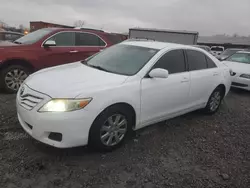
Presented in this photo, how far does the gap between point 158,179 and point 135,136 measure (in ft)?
3.67

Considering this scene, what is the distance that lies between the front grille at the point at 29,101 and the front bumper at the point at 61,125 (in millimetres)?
53

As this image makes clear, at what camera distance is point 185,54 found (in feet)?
14.3

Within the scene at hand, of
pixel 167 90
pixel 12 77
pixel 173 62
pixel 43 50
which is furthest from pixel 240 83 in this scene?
pixel 12 77

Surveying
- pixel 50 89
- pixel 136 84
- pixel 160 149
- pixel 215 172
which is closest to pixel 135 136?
pixel 160 149

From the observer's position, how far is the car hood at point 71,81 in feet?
9.52

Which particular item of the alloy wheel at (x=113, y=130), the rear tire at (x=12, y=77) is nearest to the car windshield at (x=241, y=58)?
the alloy wheel at (x=113, y=130)

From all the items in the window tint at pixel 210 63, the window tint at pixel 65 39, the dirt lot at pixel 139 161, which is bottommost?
the dirt lot at pixel 139 161

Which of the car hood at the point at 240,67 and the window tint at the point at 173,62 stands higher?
the window tint at the point at 173,62

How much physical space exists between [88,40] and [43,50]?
139cm

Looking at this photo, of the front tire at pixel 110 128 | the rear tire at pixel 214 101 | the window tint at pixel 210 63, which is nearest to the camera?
the front tire at pixel 110 128

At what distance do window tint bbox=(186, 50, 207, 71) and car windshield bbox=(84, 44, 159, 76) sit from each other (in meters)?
0.85

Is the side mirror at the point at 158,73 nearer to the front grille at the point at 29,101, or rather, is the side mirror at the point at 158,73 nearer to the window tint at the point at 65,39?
the front grille at the point at 29,101

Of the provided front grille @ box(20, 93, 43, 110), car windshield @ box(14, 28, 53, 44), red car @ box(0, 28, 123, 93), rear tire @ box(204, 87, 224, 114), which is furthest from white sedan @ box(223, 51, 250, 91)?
front grille @ box(20, 93, 43, 110)

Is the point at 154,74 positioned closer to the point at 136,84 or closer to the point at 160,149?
the point at 136,84
